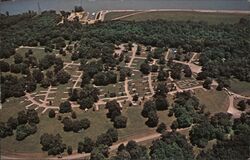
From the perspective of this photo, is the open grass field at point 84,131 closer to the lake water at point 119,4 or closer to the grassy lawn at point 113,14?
the grassy lawn at point 113,14

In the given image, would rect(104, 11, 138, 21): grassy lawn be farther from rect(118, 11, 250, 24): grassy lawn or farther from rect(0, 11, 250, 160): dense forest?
rect(0, 11, 250, 160): dense forest

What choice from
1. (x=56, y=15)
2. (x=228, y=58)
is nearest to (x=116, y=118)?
(x=228, y=58)

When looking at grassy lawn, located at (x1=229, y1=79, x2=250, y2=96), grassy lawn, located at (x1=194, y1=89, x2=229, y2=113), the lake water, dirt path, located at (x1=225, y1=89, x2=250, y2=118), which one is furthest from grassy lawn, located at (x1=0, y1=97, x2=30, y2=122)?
the lake water

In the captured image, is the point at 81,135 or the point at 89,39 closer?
the point at 81,135

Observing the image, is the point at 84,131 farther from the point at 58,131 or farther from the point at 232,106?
the point at 232,106

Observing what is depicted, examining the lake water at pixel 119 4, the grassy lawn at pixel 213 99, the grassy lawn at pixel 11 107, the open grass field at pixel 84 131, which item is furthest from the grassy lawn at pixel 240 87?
the lake water at pixel 119 4

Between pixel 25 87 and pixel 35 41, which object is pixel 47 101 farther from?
pixel 35 41

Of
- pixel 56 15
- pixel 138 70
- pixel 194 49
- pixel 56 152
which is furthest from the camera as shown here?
pixel 56 15
